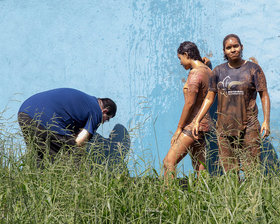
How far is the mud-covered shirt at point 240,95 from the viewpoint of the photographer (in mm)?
3795

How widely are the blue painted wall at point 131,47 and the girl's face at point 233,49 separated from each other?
0.56 meters

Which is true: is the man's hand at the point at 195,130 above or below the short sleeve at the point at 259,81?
below

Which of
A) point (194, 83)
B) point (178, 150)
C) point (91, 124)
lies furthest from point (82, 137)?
point (194, 83)

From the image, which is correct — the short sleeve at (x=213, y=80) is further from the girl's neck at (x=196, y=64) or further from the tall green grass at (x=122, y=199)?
the tall green grass at (x=122, y=199)

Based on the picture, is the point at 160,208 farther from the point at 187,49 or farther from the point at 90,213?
the point at 187,49

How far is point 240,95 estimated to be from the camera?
3.82m

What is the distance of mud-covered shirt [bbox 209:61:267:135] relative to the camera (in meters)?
3.79

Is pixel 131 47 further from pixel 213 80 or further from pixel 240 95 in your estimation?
pixel 240 95

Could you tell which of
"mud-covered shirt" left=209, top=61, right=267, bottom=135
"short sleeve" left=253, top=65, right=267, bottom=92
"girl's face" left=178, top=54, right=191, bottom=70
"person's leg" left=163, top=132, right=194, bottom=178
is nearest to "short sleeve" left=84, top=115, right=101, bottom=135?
"person's leg" left=163, top=132, right=194, bottom=178

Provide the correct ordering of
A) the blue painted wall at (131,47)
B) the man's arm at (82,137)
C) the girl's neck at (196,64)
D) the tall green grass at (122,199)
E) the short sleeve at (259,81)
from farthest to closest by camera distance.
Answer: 1. the blue painted wall at (131,47)
2. the girl's neck at (196,64)
3. the man's arm at (82,137)
4. the short sleeve at (259,81)
5. the tall green grass at (122,199)

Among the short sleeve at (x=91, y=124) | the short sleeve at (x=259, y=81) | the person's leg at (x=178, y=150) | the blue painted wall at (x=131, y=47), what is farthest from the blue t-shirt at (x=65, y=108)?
the short sleeve at (x=259, y=81)

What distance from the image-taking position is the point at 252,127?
378 cm

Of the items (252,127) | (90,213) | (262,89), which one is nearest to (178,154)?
(252,127)

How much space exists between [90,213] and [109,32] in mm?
2959
